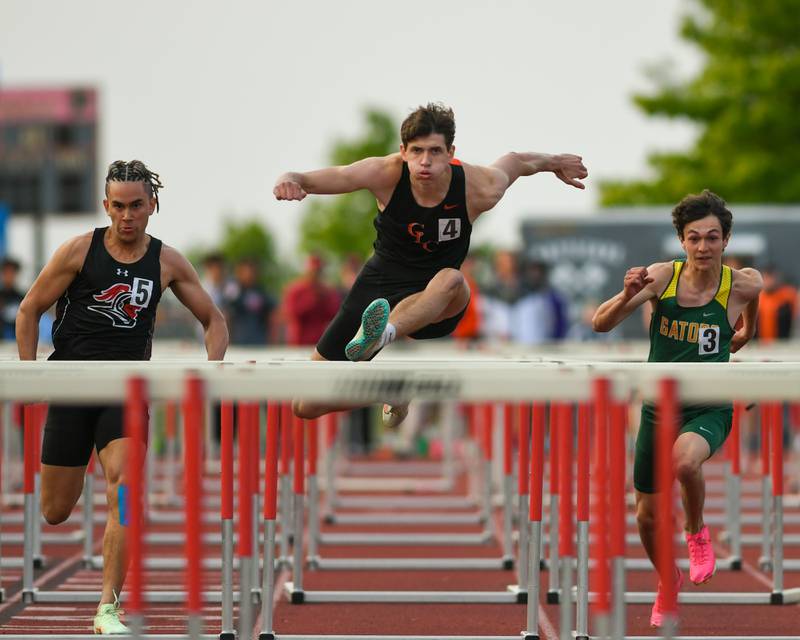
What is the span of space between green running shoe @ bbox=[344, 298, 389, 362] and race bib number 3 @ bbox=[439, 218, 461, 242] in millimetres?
548

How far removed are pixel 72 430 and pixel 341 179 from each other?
159 cm

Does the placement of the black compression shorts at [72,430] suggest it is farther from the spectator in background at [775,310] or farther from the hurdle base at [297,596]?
the spectator in background at [775,310]

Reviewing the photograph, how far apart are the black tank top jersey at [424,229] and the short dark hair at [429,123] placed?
0.66 ft

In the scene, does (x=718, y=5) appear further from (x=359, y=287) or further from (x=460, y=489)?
(x=359, y=287)

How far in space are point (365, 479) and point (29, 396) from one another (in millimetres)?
10224

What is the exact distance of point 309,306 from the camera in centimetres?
1464

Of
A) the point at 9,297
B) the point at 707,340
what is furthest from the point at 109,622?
the point at 9,297

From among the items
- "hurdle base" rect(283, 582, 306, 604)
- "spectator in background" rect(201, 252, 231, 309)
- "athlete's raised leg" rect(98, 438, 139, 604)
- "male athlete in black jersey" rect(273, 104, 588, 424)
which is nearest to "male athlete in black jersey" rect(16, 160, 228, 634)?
"athlete's raised leg" rect(98, 438, 139, 604)

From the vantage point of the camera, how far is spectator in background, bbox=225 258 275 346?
15.4 meters

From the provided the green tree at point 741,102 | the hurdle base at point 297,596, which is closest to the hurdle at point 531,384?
the hurdle base at point 297,596

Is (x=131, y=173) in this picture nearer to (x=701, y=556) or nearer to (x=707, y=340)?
(x=707, y=340)

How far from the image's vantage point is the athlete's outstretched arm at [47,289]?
604cm

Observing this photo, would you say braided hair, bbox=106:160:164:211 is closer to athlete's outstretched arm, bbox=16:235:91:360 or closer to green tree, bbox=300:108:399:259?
athlete's outstretched arm, bbox=16:235:91:360

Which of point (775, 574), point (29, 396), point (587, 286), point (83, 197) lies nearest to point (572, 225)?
point (587, 286)
